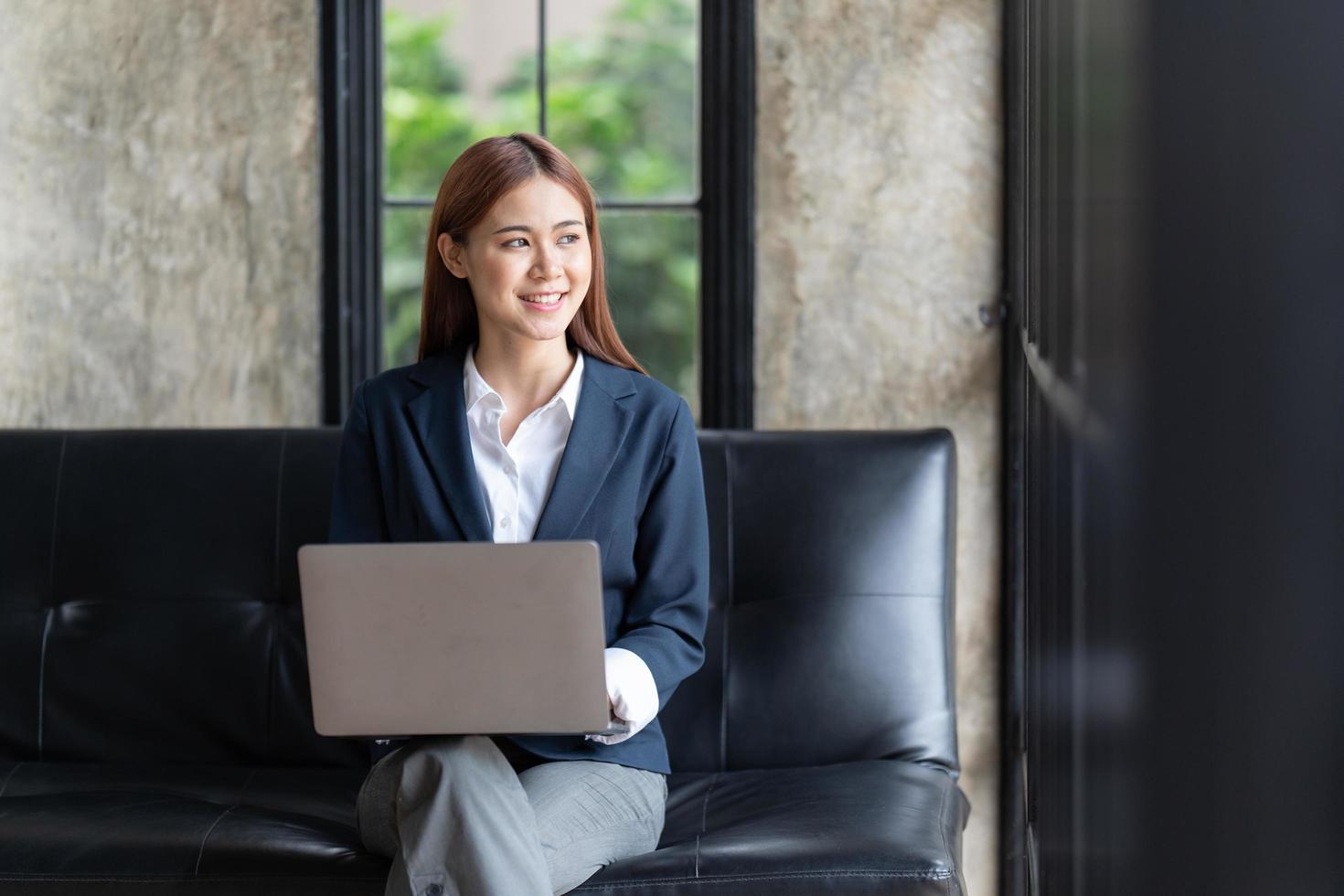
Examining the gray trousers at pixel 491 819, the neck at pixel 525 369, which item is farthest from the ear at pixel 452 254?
the gray trousers at pixel 491 819

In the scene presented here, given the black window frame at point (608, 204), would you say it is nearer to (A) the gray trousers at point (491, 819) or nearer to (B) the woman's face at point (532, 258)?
(B) the woman's face at point (532, 258)

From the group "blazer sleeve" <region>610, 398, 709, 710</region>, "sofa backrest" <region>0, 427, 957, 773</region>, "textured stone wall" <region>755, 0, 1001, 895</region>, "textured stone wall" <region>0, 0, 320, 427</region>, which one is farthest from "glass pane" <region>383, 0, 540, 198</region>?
"blazer sleeve" <region>610, 398, 709, 710</region>

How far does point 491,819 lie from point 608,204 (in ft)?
5.28

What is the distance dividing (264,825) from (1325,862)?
182 cm

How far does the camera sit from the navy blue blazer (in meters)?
2.09

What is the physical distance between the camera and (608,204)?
3035 mm

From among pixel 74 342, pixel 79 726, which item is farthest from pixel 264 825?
pixel 74 342

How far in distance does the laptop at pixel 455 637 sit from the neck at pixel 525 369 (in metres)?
0.54

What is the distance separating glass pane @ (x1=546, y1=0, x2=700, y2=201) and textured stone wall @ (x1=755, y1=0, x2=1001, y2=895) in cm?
18

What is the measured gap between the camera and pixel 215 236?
9.81 feet

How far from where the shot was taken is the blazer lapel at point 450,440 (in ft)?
6.89

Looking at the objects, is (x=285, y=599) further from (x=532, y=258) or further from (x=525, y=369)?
(x=532, y=258)

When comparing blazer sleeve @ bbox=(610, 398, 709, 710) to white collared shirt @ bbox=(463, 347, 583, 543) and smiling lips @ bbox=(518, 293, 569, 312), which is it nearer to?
white collared shirt @ bbox=(463, 347, 583, 543)

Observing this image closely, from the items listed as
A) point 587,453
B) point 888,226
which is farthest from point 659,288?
point 587,453
